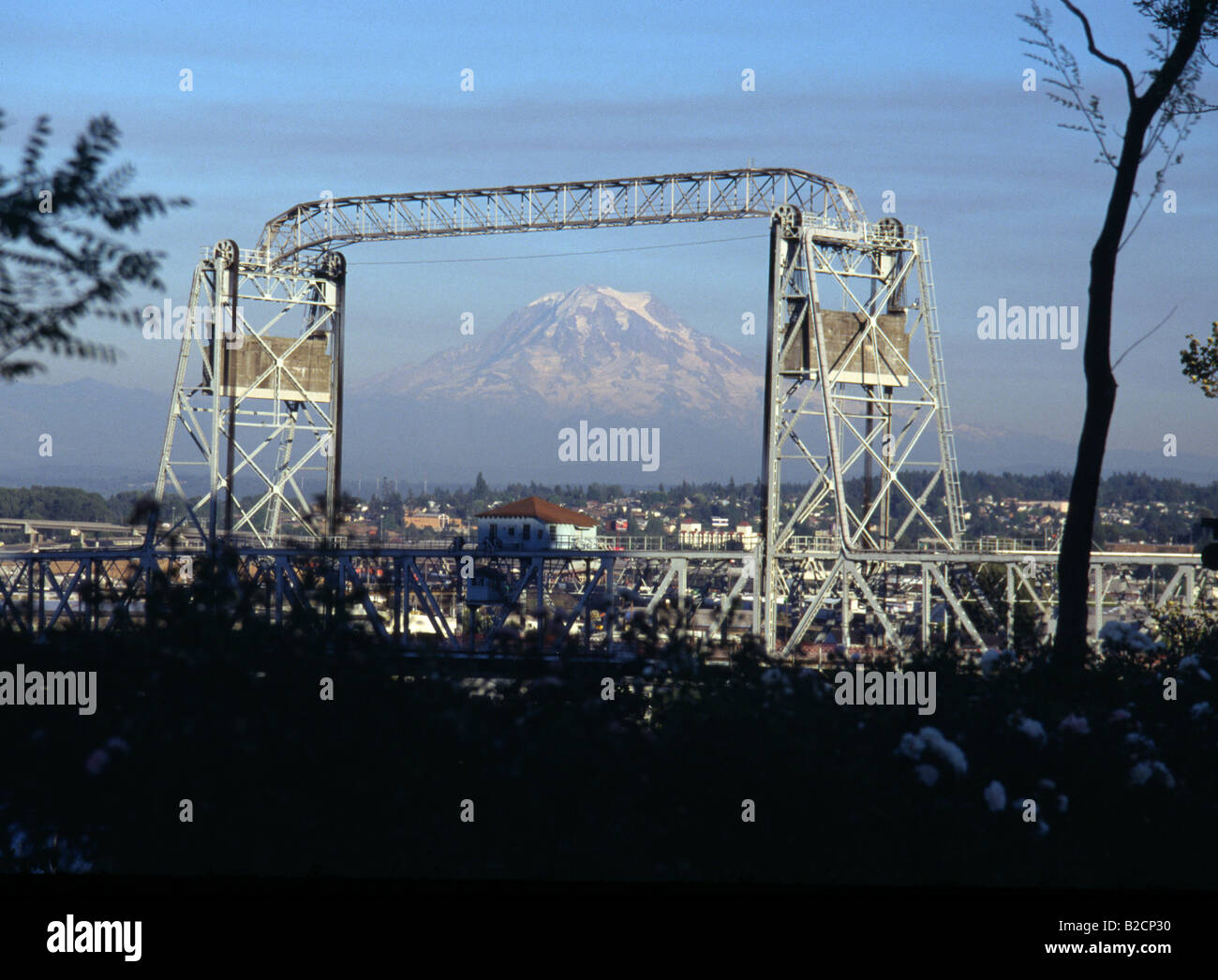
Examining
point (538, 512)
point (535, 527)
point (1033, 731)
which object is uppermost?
point (538, 512)

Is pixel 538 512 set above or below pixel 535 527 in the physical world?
above

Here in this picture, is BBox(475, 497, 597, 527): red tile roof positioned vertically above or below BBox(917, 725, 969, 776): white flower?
above

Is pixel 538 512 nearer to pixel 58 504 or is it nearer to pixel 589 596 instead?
pixel 589 596

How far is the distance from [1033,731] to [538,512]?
127 ft

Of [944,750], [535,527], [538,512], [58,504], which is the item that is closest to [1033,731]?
[944,750]

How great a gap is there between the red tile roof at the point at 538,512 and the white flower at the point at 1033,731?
123 feet

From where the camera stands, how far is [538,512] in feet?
146

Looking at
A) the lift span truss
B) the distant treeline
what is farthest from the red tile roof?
the distant treeline

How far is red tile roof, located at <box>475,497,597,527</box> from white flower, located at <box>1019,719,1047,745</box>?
123 feet

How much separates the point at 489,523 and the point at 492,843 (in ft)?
127

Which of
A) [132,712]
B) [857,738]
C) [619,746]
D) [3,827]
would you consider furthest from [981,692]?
[3,827]

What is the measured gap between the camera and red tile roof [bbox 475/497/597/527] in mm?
44125

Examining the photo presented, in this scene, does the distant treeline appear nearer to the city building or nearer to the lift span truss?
the lift span truss
